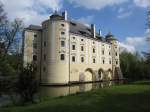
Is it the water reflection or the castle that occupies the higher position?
the castle

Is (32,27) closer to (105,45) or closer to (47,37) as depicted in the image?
(47,37)

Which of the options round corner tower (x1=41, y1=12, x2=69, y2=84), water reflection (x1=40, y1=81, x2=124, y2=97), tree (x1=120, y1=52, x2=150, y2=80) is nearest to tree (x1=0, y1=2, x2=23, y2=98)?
water reflection (x1=40, y1=81, x2=124, y2=97)

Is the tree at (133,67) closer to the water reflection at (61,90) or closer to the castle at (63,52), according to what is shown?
the castle at (63,52)

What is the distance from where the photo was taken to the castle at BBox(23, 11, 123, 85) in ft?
149

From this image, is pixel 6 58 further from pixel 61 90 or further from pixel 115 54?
pixel 115 54

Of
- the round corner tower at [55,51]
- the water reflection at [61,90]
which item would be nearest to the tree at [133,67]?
the round corner tower at [55,51]

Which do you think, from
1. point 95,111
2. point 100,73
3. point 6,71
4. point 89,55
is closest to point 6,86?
point 6,71

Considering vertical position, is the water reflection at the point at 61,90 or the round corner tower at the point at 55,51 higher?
the round corner tower at the point at 55,51

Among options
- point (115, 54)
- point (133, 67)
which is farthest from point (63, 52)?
point (133, 67)

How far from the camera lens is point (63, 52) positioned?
46531 mm

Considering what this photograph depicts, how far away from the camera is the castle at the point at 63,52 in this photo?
4538 centimetres

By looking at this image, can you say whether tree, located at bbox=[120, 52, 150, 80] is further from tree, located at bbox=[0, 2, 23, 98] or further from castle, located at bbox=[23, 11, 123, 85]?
tree, located at bbox=[0, 2, 23, 98]

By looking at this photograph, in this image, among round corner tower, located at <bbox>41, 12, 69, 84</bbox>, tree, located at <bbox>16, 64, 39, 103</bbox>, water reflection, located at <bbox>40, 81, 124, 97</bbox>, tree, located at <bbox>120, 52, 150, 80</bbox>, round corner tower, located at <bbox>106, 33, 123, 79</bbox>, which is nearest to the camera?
tree, located at <bbox>16, 64, 39, 103</bbox>

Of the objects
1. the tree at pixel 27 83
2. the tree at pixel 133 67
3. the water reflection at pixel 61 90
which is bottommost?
the water reflection at pixel 61 90
